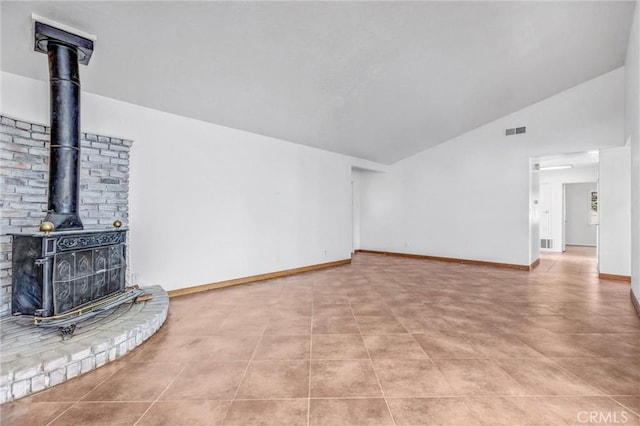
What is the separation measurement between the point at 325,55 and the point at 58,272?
11.1ft

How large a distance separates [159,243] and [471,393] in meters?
3.82

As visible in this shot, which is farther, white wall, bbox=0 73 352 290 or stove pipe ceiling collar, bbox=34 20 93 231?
white wall, bbox=0 73 352 290

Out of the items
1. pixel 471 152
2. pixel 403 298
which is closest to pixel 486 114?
pixel 471 152

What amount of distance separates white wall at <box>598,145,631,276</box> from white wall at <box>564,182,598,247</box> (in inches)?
239

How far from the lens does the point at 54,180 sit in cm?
243

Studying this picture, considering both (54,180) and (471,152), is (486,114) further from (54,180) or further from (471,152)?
(54,180)

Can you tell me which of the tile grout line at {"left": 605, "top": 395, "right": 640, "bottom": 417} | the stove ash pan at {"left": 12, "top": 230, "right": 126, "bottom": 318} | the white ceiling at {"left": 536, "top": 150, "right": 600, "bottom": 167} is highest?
the white ceiling at {"left": 536, "top": 150, "right": 600, "bottom": 167}

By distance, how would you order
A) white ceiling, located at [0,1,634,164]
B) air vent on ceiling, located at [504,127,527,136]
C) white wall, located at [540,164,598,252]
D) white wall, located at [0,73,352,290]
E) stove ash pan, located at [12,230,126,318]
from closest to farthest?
stove ash pan, located at [12,230,126,318] → white ceiling, located at [0,1,634,164] → white wall, located at [0,73,352,290] → air vent on ceiling, located at [504,127,527,136] → white wall, located at [540,164,598,252]

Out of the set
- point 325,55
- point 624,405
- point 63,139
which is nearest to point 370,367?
point 624,405

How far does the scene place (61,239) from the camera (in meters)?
2.34

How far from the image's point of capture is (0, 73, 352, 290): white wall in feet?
11.9

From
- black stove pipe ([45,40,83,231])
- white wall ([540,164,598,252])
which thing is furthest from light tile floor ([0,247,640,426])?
white wall ([540,164,598,252])

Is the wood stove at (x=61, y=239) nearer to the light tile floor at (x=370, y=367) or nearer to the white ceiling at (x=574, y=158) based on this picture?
the light tile floor at (x=370, y=367)

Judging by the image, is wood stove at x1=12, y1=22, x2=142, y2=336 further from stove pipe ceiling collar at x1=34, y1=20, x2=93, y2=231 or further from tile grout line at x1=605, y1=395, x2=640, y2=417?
tile grout line at x1=605, y1=395, x2=640, y2=417
